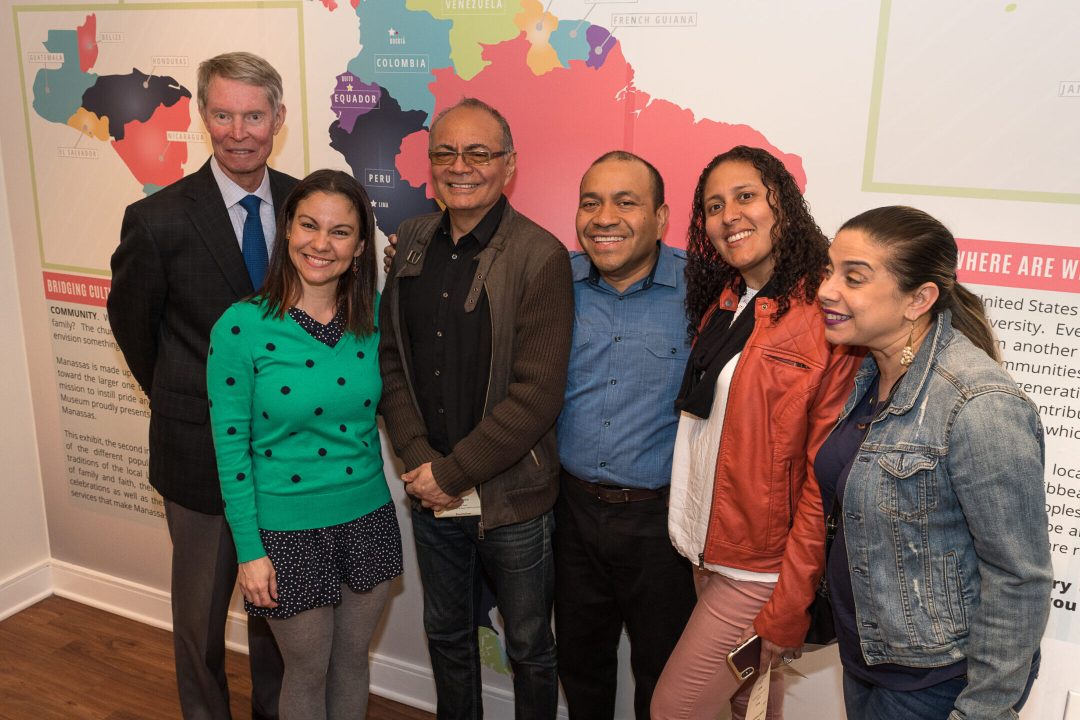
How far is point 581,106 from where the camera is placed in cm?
237

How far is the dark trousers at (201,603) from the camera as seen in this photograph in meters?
2.38

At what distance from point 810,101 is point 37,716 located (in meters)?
3.18

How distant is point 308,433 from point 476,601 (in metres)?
0.75

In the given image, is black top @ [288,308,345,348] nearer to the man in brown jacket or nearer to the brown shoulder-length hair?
the brown shoulder-length hair

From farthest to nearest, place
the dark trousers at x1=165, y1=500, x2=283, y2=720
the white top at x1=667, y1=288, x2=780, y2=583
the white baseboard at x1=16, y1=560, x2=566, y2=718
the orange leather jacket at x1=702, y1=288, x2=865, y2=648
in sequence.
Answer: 1. the white baseboard at x1=16, y1=560, x2=566, y2=718
2. the dark trousers at x1=165, y1=500, x2=283, y2=720
3. the white top at x1=667, y1=288, x2=780, y2=583
4. the orange leather jacket at x1=702, y1=288, x2=865, y2=648

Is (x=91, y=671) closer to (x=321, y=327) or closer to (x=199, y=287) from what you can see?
(x=199, y=287)

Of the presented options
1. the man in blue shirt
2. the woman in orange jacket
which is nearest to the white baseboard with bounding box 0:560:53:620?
the man in blue shirt

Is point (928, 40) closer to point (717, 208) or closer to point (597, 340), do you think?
point (717, 208)

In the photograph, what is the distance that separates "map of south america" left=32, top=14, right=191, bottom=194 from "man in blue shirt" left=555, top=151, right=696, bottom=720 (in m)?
1.73

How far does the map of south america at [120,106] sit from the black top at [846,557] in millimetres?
2466

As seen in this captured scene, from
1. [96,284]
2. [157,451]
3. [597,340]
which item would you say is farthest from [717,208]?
[96,284]

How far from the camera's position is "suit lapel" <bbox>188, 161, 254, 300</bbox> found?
2.23 metres

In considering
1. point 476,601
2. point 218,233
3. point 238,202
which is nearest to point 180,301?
point 218,233

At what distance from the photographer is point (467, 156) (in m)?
2.09
